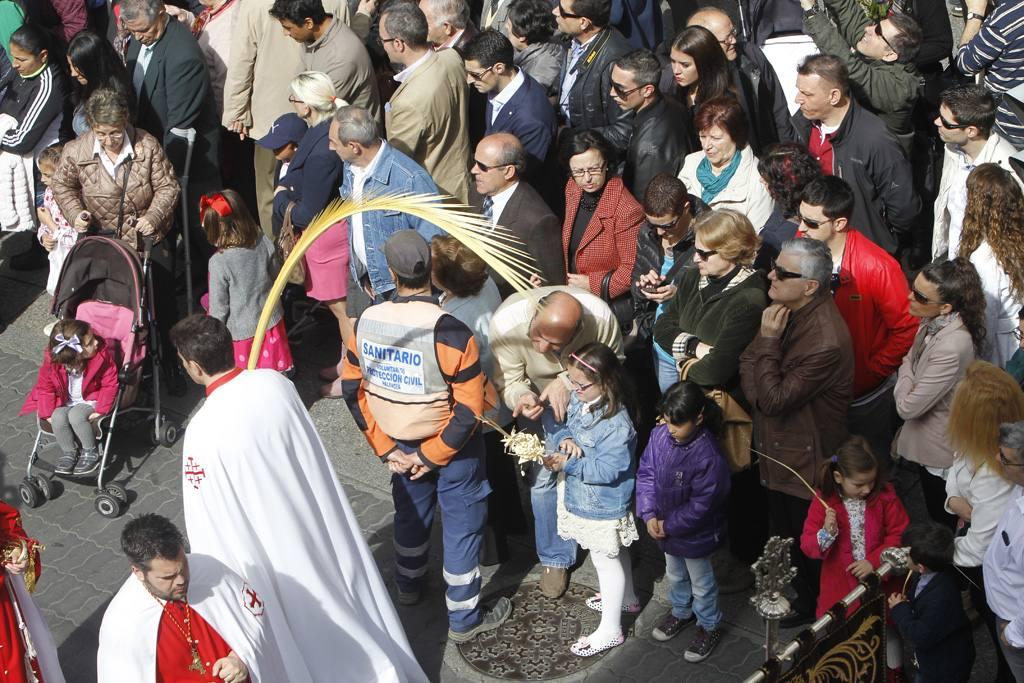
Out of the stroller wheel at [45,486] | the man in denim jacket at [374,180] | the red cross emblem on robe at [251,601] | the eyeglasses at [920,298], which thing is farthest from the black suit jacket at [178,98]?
the eyeglasses at [920,298]

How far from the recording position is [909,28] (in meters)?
8.28

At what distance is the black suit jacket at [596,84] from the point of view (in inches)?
343

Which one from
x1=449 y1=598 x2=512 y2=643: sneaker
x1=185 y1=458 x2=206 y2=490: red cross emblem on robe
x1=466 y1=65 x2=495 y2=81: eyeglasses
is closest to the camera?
x1=185 y1=458 x2=206 y2=490: red cross emblem on robe

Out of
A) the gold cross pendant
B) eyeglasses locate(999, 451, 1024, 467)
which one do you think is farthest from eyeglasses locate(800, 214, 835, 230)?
the gold cross pendant

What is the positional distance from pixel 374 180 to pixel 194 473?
290 cm

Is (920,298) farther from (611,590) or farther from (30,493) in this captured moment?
(30,493)

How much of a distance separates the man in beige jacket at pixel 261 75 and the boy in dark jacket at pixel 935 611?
5.66 metres

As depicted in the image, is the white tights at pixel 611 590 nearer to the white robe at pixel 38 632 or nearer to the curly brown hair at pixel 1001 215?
the curly brown hair at pixel 1001 215

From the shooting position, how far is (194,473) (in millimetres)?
5711

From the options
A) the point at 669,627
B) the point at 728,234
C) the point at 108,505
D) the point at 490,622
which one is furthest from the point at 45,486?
the point at 728,234

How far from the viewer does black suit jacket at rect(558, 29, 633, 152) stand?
872 centimetres

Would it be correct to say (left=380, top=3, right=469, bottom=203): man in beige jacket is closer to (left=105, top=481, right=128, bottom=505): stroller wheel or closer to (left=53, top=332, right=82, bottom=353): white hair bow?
(left=53, top=332, right=82, bottom=353): white hair bow

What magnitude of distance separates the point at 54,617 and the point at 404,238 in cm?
304

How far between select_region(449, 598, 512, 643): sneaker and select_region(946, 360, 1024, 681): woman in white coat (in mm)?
2372
